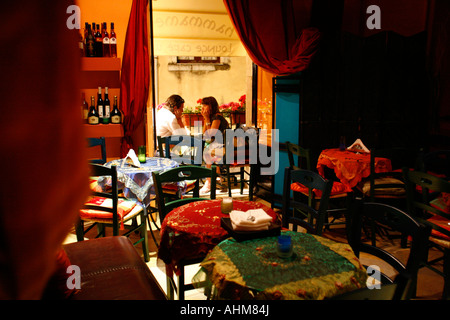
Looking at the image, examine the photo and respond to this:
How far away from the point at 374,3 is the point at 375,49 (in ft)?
3.34

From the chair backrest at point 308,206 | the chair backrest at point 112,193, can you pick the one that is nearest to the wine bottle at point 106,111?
the chair backrest at point 112,193

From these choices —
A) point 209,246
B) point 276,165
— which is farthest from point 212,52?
point 209,246

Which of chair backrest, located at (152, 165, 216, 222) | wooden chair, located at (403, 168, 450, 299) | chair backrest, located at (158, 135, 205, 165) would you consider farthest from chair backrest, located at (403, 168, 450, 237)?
chair backrest, located at (158, 135, 205, 165)

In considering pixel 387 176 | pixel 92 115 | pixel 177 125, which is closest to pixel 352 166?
pixel 387 176

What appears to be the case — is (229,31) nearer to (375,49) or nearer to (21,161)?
(375,49)

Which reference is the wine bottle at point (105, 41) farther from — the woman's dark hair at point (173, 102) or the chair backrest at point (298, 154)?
the chair backrest at point (298, 154)

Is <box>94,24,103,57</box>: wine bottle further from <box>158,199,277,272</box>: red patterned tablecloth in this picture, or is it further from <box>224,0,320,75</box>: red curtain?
<box>158,199,277,272</box>: red patterned tablecloth

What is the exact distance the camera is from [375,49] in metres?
4.93

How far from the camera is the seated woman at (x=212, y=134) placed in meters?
5.24

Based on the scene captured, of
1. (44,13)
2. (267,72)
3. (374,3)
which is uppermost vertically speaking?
(374,3)

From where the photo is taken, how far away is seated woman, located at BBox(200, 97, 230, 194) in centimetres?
524

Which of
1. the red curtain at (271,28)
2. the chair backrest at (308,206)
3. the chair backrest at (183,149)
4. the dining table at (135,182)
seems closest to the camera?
the chair backrest at (308,206)

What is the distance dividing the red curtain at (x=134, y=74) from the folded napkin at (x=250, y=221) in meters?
3.05

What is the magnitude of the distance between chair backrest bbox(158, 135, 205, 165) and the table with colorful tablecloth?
299 cm
